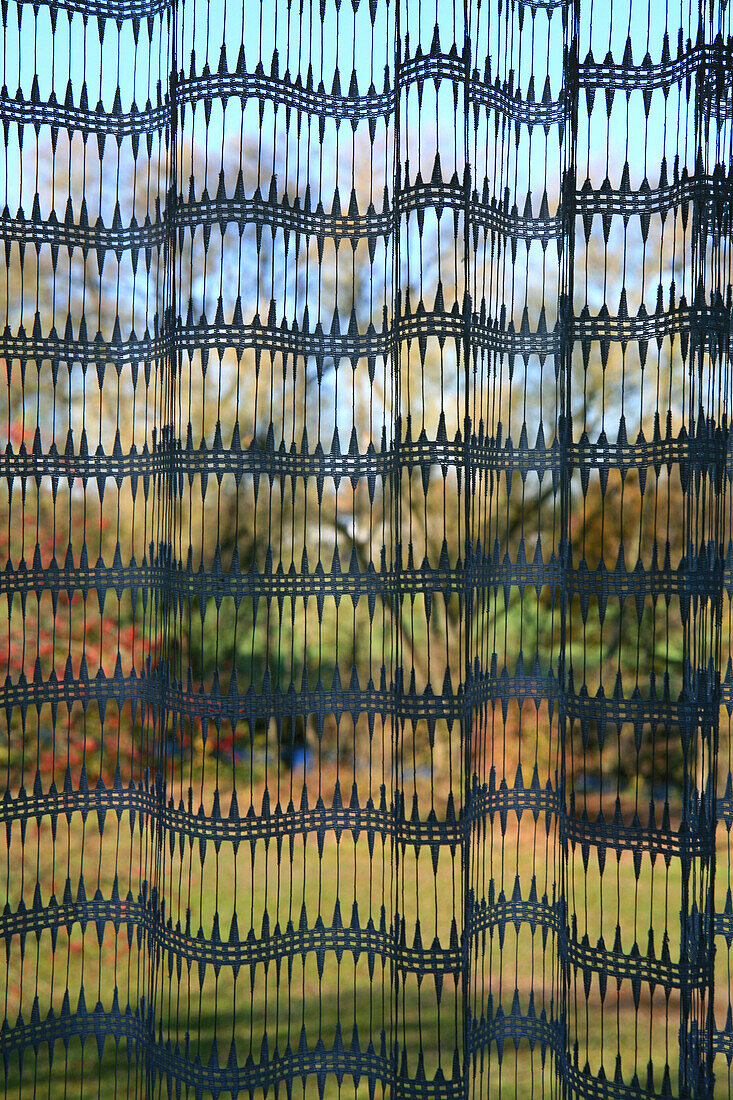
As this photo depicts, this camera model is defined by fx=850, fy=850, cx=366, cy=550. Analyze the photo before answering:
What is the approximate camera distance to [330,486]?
94 centimetres

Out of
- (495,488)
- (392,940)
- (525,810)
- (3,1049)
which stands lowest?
(3,1049)

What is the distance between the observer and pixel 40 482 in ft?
3.15

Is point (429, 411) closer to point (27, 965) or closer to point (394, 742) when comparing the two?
point (394, 742)

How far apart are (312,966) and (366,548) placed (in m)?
0.46

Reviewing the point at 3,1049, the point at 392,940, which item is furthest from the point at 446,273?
the point at 3,1049

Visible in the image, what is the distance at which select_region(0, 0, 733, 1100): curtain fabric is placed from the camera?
2.84ft

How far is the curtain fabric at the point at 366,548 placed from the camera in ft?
2.84

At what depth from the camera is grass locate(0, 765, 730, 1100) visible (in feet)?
2.84

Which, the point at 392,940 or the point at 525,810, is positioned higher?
the point at 525,810

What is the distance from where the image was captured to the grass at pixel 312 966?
87 centimetres

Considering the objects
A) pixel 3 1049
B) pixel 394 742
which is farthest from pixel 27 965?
pixel 394 742

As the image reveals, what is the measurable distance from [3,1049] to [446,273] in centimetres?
96

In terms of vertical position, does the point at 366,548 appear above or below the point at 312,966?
above

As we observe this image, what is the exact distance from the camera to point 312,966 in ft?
3.05
